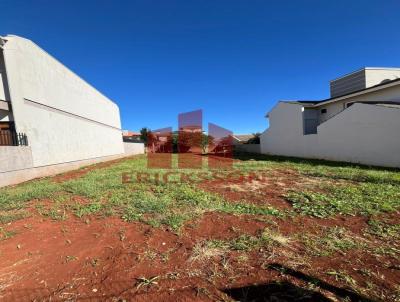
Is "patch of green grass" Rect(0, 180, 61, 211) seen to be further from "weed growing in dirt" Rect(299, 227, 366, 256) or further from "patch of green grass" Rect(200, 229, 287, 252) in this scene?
"weed growing in dirt" Rect(299, 227, 366, 256)

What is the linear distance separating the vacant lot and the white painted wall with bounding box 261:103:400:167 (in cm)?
528

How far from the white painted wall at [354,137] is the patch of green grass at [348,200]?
4.68 metres

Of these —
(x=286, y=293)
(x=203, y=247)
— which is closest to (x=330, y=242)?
(x=286, y=293)

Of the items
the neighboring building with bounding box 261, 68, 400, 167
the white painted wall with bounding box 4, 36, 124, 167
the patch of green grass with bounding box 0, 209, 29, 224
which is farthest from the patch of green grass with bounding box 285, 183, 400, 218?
the white painted wall with bounding box 4, 36, 124, 167

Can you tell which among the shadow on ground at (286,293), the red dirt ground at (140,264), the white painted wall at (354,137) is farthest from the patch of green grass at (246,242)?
the white painted wall at (354,137)

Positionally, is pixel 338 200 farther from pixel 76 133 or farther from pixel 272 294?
pixel 76 133

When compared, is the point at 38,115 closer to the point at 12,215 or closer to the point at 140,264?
the point at 12,215

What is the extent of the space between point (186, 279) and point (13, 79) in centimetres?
1001

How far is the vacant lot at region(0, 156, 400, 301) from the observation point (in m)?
2.18

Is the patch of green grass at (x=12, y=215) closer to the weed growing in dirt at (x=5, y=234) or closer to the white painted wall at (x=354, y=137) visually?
the weed growing in dirt at (x=5, y=234)

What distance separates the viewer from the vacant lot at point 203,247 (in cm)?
218

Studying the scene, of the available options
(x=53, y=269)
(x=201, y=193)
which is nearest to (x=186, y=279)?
(x=53, y=269)

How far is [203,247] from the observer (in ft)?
9.83

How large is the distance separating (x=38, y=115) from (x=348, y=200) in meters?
11.7
